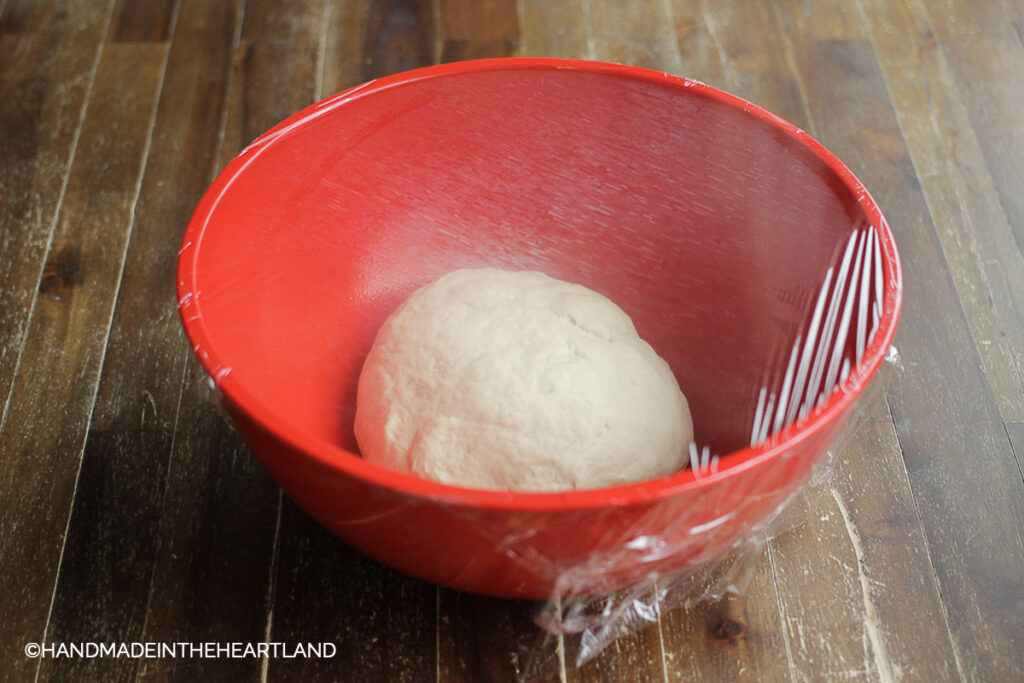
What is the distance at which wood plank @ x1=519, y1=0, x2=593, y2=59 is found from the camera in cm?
132

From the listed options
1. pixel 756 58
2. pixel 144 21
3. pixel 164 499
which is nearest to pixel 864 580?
pixel 164 499

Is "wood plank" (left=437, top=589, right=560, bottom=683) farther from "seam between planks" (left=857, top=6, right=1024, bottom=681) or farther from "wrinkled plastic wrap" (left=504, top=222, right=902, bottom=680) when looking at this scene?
"seam between planks" (left=857, top=6, right=1024, bottom=681)

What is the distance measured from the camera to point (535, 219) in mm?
853

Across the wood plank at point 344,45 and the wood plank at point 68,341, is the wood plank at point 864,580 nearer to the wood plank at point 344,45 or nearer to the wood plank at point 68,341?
the wood plank at point 68,341

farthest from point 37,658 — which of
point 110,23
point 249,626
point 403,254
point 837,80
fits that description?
point 837,80

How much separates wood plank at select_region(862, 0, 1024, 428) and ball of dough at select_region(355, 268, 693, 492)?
44cm

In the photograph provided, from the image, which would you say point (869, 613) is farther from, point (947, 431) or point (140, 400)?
point (140, 400)

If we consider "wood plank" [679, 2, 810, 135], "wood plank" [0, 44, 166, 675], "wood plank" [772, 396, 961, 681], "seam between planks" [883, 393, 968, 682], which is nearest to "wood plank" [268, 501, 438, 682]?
"wood plank" [0, 44, 166, 675]

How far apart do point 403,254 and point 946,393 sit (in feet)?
1.90

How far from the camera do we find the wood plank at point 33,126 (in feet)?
3.31

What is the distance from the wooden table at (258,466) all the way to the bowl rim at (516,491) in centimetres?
20

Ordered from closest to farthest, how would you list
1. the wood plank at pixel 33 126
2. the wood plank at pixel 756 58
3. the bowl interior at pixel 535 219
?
the bowl interior at pixel 535 219, the wood plank at pixel 33 126, the wood plank at pixel 756 58

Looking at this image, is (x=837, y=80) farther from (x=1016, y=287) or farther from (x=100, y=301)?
(x=100, y=301)

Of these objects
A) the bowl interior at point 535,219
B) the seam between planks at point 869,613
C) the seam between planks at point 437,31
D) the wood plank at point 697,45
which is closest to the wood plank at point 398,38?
the seam between planks at point 437,31
